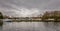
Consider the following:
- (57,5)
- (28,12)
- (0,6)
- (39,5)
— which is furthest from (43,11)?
(0,6)

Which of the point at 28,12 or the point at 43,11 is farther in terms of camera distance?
the point at 43,11

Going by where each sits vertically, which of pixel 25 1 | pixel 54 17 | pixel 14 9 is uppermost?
pixel 25 1

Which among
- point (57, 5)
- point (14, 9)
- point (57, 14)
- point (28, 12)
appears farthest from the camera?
point (57, 14)

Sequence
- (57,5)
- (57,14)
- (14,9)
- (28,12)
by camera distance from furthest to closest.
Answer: (57,14) → (57,5) → (14,9) → (28,12)

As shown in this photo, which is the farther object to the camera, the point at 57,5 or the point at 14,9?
the point at 57,5

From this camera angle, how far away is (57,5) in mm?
8227

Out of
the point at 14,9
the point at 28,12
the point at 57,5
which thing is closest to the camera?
the point at 28,12

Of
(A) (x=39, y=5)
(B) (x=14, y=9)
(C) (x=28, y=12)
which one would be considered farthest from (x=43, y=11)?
(B) (x=14, y=9)

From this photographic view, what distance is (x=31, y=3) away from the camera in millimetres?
7898

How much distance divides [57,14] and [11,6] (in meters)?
3.96

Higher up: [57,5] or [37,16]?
[57,5]

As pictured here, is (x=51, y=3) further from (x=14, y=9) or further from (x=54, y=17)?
(x=14, y=9)

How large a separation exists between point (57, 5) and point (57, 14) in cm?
127

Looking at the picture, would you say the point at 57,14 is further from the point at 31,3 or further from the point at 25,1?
the point at 25,1
